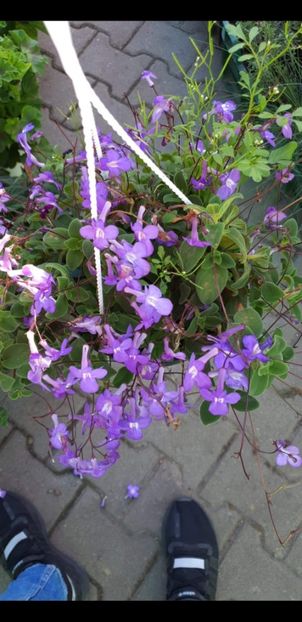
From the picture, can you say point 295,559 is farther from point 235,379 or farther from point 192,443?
point 235,379

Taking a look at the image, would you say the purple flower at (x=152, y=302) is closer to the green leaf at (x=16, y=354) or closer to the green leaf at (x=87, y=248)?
the green leaf at (x=87, y=248)

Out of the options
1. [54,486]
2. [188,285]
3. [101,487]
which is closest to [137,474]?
[101,487]

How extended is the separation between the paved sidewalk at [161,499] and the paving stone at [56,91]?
1.55ft

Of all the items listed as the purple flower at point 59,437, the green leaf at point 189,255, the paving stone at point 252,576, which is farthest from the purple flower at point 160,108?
the paving stone at point 252,576

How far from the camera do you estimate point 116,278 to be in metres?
0.91

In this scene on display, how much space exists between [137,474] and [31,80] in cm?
126

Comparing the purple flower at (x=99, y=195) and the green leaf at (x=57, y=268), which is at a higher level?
the purple flower at (x=99, y=195)

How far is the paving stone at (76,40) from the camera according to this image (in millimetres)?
2393

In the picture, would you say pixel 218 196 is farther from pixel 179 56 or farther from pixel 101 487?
pixel 179 56

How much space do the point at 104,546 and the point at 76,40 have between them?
1952 mm

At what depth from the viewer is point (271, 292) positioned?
1021mm

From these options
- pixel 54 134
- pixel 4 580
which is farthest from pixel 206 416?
pixel 54 134

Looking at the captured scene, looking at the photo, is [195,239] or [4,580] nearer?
[195,239]

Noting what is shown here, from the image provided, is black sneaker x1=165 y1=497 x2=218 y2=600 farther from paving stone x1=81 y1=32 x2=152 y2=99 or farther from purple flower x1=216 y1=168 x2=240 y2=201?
paving stone x1=81 y1=32 x2=152 y2=99
